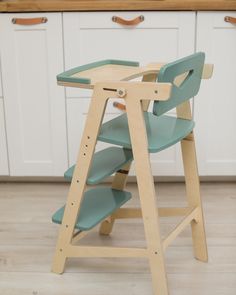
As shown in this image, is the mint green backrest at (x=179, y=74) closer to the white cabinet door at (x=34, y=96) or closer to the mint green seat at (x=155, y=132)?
the mint green seat at (x=155, y=132)

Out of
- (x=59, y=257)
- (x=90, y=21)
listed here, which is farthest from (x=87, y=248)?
(x=90, y=21)

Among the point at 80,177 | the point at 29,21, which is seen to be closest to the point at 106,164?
the point at 80,177

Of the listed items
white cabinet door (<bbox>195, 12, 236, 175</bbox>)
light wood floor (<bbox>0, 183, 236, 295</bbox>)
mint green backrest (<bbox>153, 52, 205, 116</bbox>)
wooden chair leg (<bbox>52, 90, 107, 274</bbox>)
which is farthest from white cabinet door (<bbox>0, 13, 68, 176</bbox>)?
mint green backrest (<bbox>153, 52, 205, 116</bbox>)

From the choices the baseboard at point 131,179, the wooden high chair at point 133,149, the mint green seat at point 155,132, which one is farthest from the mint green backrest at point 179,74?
the baseboard at point 131,179

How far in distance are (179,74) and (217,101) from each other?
3.00ft

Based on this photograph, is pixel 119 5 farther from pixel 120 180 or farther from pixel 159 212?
pixel 159 212

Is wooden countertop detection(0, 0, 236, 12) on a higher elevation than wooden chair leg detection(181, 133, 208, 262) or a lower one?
higher

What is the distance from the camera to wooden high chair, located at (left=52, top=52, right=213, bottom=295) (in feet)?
4.60

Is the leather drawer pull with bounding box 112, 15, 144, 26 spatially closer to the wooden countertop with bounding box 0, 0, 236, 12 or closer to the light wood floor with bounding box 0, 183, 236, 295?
the wooden countertop with bounding box 0, 0, 236, 12

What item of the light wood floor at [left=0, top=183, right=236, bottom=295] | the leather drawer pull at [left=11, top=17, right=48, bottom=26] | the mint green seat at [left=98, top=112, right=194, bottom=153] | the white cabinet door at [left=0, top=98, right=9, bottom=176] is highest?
the leather drawer pull at [left=11, top=17, right=48, bottom=26]

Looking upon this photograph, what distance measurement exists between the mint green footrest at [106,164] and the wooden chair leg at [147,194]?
0.17 metres

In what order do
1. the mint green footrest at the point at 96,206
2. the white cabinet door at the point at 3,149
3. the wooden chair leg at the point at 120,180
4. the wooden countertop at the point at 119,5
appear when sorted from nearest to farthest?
the mint green footrest at the point at 96,206 → the wooden chair leg at the point at 120,180 → the wooden countertop at the point at 119,5 → the white cabinet door at the point at 3,149

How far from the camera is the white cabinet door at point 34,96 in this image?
2.21 metres

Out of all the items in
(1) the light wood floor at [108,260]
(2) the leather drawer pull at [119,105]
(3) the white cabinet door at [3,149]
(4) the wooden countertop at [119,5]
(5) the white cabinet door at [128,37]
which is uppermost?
(4) the wooden countertop at [119,5]
